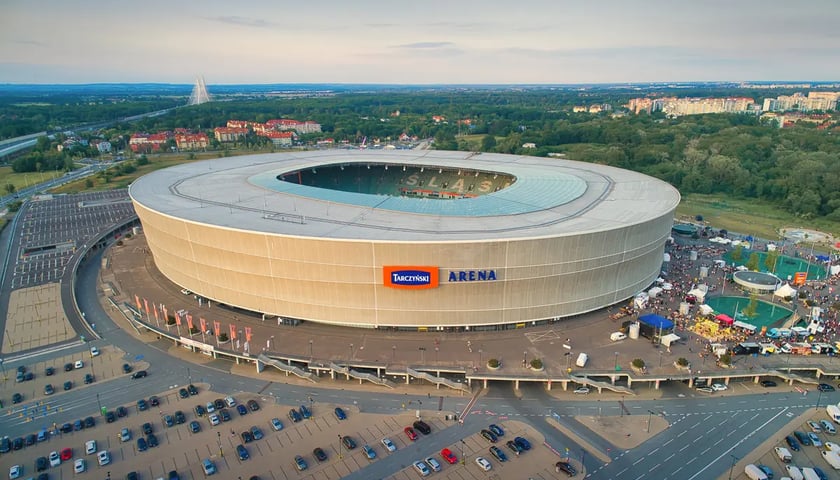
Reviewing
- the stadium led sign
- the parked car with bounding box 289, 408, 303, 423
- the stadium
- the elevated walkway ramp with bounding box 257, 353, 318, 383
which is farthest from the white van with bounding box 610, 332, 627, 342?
the parked car with bounding box 289, 408, 303, 423

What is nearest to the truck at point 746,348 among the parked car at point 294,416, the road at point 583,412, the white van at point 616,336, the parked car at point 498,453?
the road at point 583,412

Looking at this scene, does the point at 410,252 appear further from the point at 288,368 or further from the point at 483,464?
the point at 483,464

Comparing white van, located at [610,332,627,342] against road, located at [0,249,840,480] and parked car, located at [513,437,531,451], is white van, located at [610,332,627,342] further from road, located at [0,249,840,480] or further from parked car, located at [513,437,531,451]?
parked car, located at [513,437,531,451]

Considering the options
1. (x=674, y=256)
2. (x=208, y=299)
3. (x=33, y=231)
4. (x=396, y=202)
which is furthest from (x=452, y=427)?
(x=33, y=231)

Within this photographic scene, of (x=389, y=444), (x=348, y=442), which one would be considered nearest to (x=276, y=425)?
(x=348, y=442)

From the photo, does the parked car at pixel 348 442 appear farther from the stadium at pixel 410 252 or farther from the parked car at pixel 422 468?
the stadium at pixel 410 252
